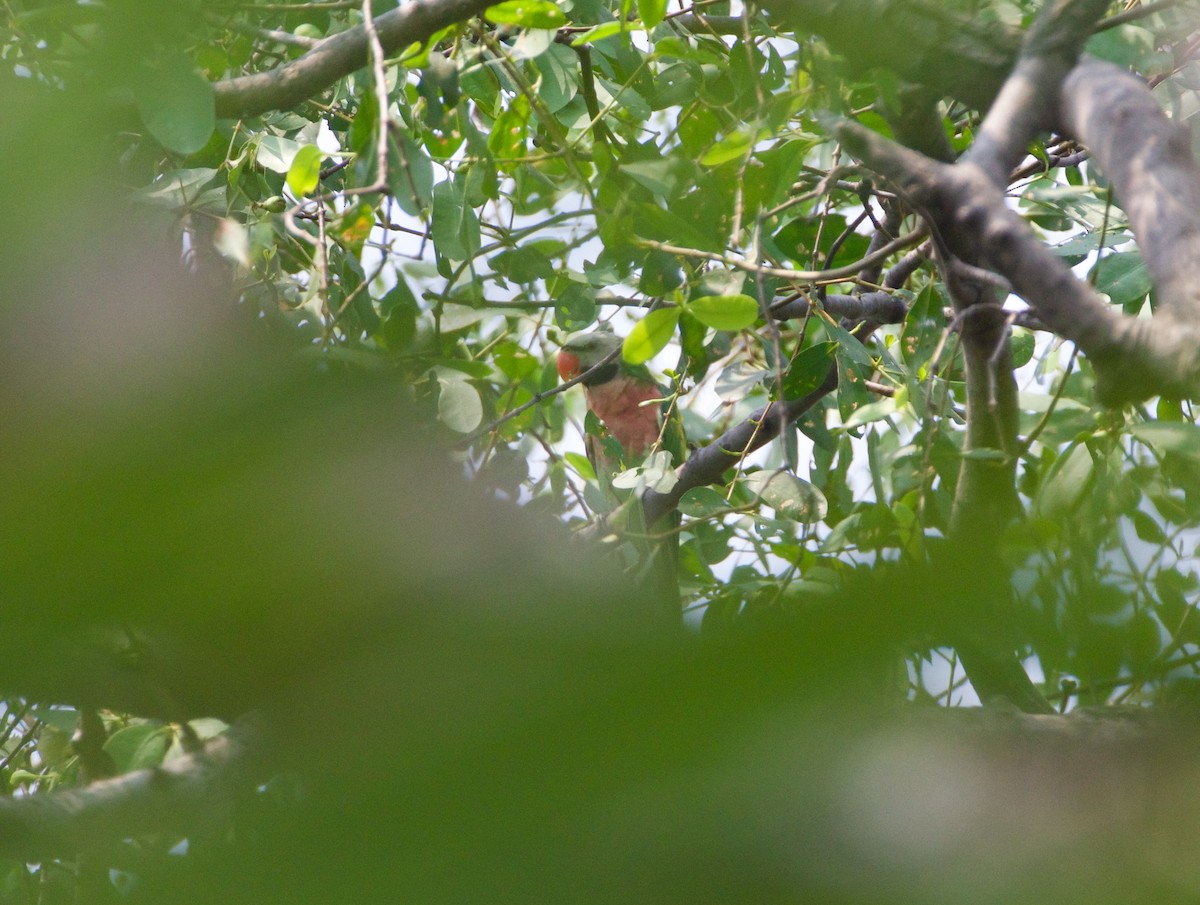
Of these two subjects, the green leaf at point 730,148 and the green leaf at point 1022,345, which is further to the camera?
the green leaf at point 1022,345

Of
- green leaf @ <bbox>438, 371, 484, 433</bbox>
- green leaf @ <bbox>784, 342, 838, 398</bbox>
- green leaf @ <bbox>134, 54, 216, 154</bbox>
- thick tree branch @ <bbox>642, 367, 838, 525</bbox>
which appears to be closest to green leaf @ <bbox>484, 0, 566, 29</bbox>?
green leaf @ <bbox>134, 54, 216, 154</bbox>

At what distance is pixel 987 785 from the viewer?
1.06 feet

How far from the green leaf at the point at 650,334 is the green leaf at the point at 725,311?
35 millimetres

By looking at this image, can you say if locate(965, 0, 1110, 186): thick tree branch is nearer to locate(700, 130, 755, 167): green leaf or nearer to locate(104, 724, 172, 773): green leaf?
locate(700, 130, 755, 167): green leaf

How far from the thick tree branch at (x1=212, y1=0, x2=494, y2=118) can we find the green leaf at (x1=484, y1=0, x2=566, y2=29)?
0.22 feet

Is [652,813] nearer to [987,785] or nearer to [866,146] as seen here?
[987,785]

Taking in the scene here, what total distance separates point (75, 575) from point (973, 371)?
1.04 m

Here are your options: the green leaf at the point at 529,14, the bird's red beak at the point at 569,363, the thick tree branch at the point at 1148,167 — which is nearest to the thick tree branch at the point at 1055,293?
the thick tree branch at the point at 1148,167

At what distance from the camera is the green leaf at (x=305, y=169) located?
4.99ft

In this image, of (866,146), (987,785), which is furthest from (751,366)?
(987,785)

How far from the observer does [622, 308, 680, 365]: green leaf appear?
1.39 meters

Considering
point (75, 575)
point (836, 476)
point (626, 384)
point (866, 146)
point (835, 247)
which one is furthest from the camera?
point (626, 384)

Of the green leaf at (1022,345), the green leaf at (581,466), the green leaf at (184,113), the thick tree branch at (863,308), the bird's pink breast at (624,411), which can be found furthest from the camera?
the bird's pink breast at (624,411)

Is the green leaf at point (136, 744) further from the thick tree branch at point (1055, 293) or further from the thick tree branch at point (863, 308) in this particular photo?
the thick tree branch at point (863, 308)
